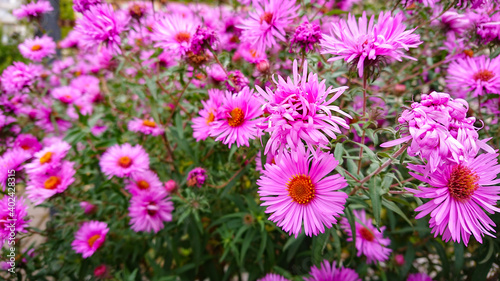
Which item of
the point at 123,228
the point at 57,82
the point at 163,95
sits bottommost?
the point at 123,228

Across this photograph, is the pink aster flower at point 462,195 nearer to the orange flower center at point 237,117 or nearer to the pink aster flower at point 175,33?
the orange flower center at point 237,117

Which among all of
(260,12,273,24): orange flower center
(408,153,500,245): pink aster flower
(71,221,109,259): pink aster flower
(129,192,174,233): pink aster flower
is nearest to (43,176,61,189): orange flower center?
(71,221,109,259): pink aster flower

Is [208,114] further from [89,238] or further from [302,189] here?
[89,238]

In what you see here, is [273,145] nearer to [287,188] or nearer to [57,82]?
[287,188]

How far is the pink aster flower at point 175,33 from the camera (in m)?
1.12

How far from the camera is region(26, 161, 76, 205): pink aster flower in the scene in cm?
123

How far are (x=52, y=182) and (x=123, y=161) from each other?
0.31 m

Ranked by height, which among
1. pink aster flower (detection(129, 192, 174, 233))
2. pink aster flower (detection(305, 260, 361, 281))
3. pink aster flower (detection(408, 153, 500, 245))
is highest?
pink aster flower (detection(129, 192, 174, 233))

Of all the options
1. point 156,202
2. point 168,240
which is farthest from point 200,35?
point 168,240

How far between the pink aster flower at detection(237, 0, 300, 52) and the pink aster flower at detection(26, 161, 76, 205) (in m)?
1.01

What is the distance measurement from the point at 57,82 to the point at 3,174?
1097mm

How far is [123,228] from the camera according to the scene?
155 cm

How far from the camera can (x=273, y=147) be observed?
2.27ft

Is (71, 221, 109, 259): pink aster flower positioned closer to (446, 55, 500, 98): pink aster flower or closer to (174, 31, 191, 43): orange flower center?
(174, 31, 191, 43): orange flower center
